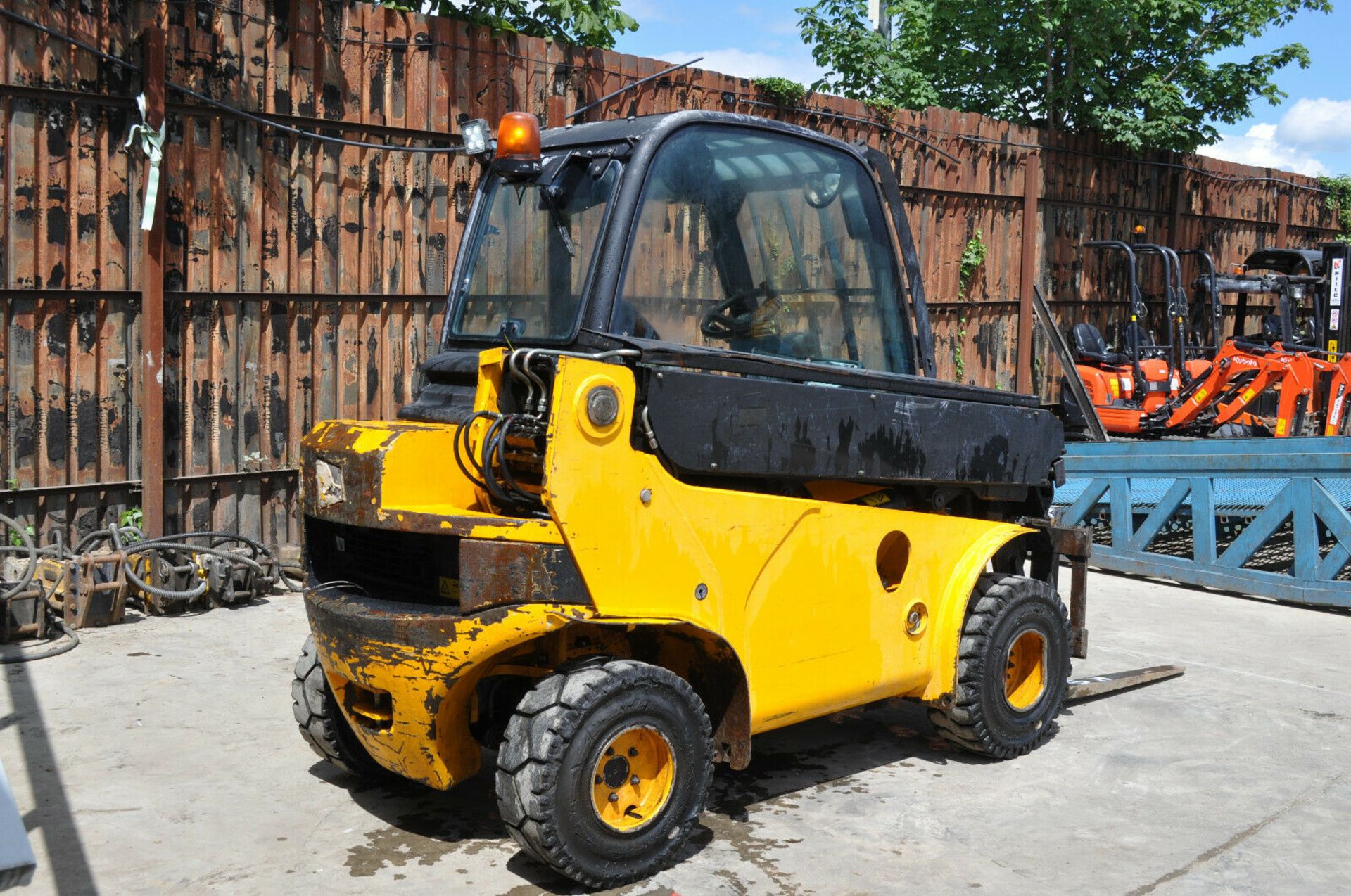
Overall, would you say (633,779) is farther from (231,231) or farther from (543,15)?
(543,15)

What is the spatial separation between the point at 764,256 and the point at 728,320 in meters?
0.34

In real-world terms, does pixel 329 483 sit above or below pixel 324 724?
above

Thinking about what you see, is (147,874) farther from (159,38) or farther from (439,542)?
(159,38)

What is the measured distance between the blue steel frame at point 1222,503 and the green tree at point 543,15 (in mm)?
5461

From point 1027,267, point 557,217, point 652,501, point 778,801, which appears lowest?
point 778,801

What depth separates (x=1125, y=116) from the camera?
16125 mm

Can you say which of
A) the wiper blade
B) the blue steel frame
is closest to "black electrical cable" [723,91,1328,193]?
the blue steel frame

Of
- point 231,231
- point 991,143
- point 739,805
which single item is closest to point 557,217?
point 739,805

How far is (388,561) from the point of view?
4520 mm

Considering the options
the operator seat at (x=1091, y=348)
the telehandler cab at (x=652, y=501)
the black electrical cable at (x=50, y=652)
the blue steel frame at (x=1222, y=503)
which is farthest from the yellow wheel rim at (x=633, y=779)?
the operator seat at (x=1091, y=348)

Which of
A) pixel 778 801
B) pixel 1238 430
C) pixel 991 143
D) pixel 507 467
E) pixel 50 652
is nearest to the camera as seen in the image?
pixel 507 467

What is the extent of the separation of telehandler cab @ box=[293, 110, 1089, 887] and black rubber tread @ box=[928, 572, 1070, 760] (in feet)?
0.06

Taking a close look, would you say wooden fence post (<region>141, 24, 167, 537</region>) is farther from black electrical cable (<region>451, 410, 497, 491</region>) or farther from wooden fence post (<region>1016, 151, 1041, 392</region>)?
wooden fence post (<region>1016, 151, 1041, 392</region>)

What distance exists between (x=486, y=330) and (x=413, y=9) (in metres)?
8.06
